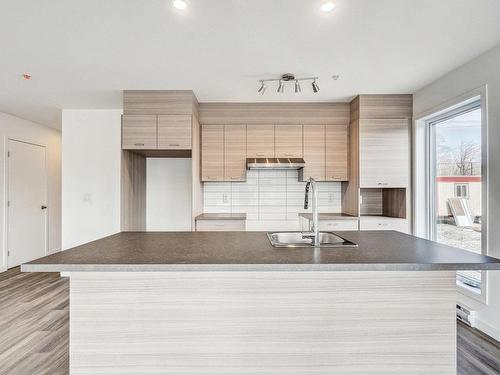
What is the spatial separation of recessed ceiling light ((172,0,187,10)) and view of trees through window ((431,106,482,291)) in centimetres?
284

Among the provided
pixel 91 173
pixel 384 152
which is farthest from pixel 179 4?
pixel 91 173

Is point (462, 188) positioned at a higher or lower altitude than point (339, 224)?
higher

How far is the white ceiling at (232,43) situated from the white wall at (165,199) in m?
1.33

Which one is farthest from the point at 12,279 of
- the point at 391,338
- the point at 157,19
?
the point at 391,338

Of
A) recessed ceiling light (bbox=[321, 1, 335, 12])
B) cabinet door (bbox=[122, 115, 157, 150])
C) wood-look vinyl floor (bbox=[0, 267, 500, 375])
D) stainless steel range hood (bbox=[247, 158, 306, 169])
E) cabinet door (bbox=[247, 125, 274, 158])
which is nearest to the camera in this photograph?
recessed ceiling light (bbox=[321, 1, 335, 12])

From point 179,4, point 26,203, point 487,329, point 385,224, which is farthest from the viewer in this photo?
point 26,203

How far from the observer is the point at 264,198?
14.3 feet

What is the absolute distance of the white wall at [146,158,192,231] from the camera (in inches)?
174

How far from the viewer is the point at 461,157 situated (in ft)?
10.0

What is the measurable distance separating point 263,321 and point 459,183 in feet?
9.15

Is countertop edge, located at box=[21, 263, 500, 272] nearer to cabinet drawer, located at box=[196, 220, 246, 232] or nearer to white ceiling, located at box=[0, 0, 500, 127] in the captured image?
white ceiling, located at box=[0, 0, 500, 127]

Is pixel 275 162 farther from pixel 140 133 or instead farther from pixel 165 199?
pixel 165 199

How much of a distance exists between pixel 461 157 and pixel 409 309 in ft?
7.50

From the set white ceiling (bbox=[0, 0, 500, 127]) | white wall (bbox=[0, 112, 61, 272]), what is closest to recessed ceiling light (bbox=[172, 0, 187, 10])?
white ceiling (bbox=[0, 0, 500, 127])
